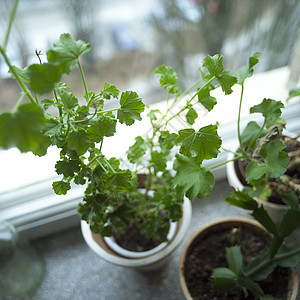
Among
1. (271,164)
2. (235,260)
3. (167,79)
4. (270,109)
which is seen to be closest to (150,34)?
(167,79)

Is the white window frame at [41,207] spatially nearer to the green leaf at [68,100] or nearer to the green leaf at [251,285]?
the green leaf at [251,285]

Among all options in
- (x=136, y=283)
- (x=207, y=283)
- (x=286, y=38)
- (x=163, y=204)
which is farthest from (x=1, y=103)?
(x=286, y=38)

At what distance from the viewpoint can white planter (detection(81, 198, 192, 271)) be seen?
885 millimetres

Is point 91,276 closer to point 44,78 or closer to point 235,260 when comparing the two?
point 235,260

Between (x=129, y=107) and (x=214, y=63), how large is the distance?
0.19 metres

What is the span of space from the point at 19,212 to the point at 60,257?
21 centimetres

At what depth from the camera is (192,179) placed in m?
0.70

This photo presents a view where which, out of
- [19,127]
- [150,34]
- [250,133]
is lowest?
[250,133]

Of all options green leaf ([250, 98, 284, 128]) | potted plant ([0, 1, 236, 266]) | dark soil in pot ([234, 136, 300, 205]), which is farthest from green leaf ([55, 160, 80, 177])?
dark soil in pot ([234, 136, 300, 205])

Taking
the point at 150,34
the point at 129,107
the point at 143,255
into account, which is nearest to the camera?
the point at 129,107

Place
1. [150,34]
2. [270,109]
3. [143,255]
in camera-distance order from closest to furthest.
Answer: [270,109], [143,255], [150,34]

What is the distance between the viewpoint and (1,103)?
1013mm

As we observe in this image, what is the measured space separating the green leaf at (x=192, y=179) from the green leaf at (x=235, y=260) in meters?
0.31

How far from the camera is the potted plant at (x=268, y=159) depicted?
741mm
